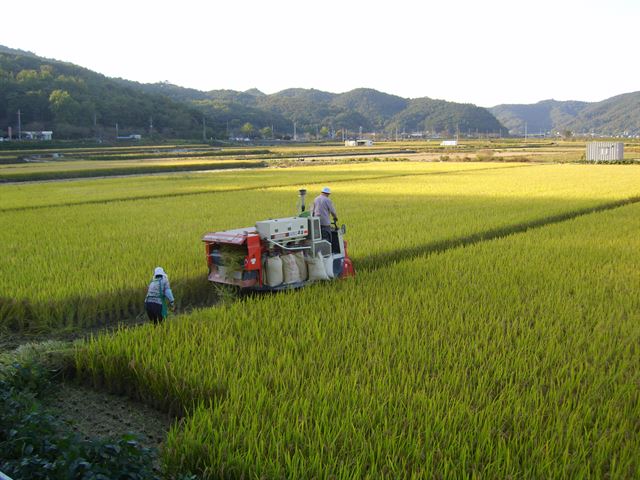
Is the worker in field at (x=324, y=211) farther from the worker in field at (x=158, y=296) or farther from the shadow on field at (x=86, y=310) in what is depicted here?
the worker in field at (x=158, y=296)

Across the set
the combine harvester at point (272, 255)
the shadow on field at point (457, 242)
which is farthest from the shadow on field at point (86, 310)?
the shadow on field at point (457, 242)

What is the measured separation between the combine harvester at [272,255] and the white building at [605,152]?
44.8 metres

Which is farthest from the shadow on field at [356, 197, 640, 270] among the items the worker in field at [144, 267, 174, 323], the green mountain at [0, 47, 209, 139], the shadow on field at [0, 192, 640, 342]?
the green mountain at [0, 47, 209, 139]

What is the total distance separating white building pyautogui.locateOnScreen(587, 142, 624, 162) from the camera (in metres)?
47.2

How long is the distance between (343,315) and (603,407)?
2.95m

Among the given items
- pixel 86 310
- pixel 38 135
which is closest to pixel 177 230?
pixel 86 310

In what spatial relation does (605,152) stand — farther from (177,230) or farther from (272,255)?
(272,255)

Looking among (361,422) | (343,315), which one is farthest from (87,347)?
(361,422)

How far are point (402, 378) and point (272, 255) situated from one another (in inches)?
140

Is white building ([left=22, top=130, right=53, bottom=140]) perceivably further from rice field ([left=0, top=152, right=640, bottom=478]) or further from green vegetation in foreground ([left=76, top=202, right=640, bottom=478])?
green vegetation in foreground ([left=76, top=202, right=640, bottom=478])

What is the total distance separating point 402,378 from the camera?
15.3 feet

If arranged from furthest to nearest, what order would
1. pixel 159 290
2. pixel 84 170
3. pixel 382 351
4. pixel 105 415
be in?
pixel 84 170 → pixel 159 290 → pixel 382 351 → pixel 105 415

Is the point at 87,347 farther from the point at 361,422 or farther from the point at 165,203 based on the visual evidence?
the point at 165,203

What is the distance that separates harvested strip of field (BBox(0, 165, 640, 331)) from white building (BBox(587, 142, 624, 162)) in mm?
25111
